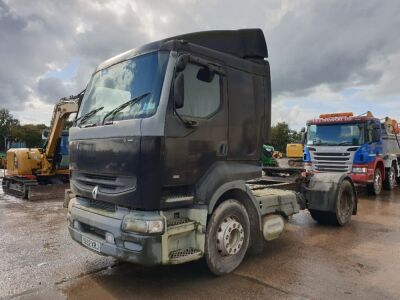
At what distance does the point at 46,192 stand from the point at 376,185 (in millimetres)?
11265

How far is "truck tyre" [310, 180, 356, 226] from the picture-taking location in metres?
7.42

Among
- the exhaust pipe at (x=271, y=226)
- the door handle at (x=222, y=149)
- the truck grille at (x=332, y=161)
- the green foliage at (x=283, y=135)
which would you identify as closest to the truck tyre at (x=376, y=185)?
the truck grille at (x=332, y=161)

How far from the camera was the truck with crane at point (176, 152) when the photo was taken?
389 centimetres

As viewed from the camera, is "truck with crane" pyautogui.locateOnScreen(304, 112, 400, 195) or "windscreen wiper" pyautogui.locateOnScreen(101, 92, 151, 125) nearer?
"windscreen wiper" pyautogui.locateOnScreen(101, 92, 151, 125)

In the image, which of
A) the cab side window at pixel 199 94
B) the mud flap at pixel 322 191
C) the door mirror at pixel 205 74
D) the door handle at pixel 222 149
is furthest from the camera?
the mud flap at pixel 322 191

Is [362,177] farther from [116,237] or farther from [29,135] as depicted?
[29,135]

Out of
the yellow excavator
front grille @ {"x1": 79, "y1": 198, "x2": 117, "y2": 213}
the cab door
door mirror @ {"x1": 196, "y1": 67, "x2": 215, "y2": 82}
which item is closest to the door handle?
the cab door

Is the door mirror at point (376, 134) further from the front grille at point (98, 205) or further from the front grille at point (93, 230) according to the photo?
the front grille at point (93, 230)

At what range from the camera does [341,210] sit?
764 centimetres

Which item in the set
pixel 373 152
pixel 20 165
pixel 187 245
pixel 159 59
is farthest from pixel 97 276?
pixel 373 152

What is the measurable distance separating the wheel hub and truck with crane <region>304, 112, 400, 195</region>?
786cm

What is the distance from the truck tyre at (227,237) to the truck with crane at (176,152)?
1 centimetres

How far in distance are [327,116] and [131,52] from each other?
9.76 m

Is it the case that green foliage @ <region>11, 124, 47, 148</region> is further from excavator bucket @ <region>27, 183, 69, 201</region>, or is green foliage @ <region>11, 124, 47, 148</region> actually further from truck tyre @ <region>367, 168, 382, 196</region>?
truck tyre @ <region>367, 168, 382, 196</region>
